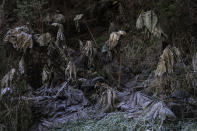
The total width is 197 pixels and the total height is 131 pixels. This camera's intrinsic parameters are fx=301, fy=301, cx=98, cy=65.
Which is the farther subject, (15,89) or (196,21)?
(196,21)

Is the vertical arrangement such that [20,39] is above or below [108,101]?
above

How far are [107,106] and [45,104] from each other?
2.53 feet

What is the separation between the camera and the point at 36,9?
4559 mm

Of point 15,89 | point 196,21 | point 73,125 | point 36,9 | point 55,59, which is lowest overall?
point 73,125

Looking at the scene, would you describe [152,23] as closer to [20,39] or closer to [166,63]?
[166,63]

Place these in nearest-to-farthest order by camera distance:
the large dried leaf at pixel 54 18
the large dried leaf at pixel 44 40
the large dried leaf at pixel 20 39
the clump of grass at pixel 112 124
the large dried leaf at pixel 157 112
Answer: the large dried leaf at pixel 157 112 < the clump of grass at pixel 112 124 < the large dried leaf at pixel 20 39 < the large dried leaf at pixel 44 40 < the large dried leaf at pixel 54 18

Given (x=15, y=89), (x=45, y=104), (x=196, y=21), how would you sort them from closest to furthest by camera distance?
(x=15, y=89) < (x=45, y=104) < (x=196, y=21)

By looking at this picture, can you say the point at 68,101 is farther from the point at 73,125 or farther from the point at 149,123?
the point at 149,123

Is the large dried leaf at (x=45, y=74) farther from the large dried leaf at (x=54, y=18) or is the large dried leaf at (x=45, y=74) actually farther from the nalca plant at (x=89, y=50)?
the large dried leaf at (x=54, y=18)

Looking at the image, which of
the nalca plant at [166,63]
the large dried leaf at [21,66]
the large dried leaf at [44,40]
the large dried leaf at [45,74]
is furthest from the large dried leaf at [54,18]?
the nalca plant at [166,63]

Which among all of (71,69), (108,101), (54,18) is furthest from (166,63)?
(54,18)

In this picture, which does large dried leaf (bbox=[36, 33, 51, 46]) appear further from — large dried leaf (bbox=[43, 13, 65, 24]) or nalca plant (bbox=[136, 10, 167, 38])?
nalca plant (bbox=[136, 10, 167, 38])

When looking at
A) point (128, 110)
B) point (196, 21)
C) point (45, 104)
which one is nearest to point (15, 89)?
point (45, 104)

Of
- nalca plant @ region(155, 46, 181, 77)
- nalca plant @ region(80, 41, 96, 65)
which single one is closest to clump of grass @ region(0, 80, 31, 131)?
nalca plant @ region(80, 41, 96, 65)
